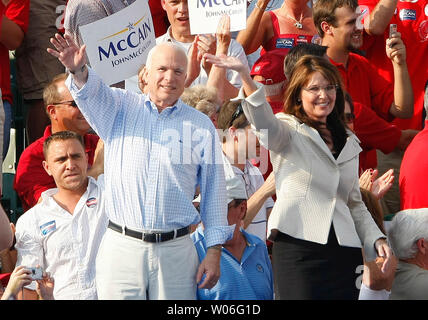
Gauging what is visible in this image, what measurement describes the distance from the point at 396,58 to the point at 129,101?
2782 millimetres

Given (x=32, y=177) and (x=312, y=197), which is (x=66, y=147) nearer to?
(x=32, y=177)

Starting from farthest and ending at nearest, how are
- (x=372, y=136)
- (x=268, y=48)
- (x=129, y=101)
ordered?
(x=268, y=48) → (x=372, y=136) → (x=129, y=101)

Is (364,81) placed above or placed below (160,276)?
above

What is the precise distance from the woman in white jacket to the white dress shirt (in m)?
1.25

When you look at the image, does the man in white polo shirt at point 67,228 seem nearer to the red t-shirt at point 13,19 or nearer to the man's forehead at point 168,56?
the man's forehead at point 168,56

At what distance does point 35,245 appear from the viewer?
5.96 meters

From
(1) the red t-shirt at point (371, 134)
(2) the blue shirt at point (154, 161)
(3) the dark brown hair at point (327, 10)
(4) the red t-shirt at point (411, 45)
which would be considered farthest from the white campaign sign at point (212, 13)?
(2) the blue shirt at point (154, 161)

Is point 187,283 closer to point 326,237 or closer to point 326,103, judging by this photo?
point 326,237

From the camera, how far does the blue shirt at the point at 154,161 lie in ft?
16.8

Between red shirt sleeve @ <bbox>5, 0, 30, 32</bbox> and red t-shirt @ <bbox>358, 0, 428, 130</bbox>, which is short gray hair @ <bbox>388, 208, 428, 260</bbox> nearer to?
red t-shirt @ <bbox>358, 0, 428, 130</bbox>

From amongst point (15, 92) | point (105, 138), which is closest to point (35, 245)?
point (105, 138)

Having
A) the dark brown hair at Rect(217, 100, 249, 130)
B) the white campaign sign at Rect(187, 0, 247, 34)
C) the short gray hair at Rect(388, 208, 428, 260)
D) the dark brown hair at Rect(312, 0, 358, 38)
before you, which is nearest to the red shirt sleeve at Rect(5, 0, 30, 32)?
the white campaign sign at Rect(187, 0, 247, 34)

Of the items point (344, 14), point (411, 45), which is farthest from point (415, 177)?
point (411, 45)

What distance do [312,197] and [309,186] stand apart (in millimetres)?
59
